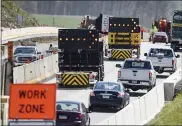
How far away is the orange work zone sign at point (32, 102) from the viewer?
20.3 metres

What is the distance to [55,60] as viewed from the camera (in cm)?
4988

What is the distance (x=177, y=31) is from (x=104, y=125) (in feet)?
198

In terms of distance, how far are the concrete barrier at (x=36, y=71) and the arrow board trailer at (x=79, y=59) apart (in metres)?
1.68

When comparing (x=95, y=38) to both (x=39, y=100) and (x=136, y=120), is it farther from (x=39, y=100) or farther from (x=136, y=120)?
(x=39, y=100)

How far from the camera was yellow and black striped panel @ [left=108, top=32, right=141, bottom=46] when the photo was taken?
62394mm

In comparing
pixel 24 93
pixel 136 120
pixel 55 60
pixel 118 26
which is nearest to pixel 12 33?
pixel 118 26

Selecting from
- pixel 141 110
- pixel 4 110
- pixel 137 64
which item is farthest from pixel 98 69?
pixel 4 110

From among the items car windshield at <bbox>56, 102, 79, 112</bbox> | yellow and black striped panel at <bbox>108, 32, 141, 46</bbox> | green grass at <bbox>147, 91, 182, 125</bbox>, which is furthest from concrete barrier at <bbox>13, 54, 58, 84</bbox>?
car windshield at <bbox>56, 102, 79, 112</bbox>

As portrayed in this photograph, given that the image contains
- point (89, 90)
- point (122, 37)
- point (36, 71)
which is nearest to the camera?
point (89, 90)

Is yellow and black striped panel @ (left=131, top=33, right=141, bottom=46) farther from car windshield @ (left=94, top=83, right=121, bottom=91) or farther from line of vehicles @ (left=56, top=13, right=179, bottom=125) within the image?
car windshield @ (left=94, top=83, right=121, bottom=91)

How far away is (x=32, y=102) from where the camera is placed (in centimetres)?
2041

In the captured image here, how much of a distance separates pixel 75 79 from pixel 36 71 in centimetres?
328

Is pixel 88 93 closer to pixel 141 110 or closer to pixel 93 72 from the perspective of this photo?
pixel 93 72

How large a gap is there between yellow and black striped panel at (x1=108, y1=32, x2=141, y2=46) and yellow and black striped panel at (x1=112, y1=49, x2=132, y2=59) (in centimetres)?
92
